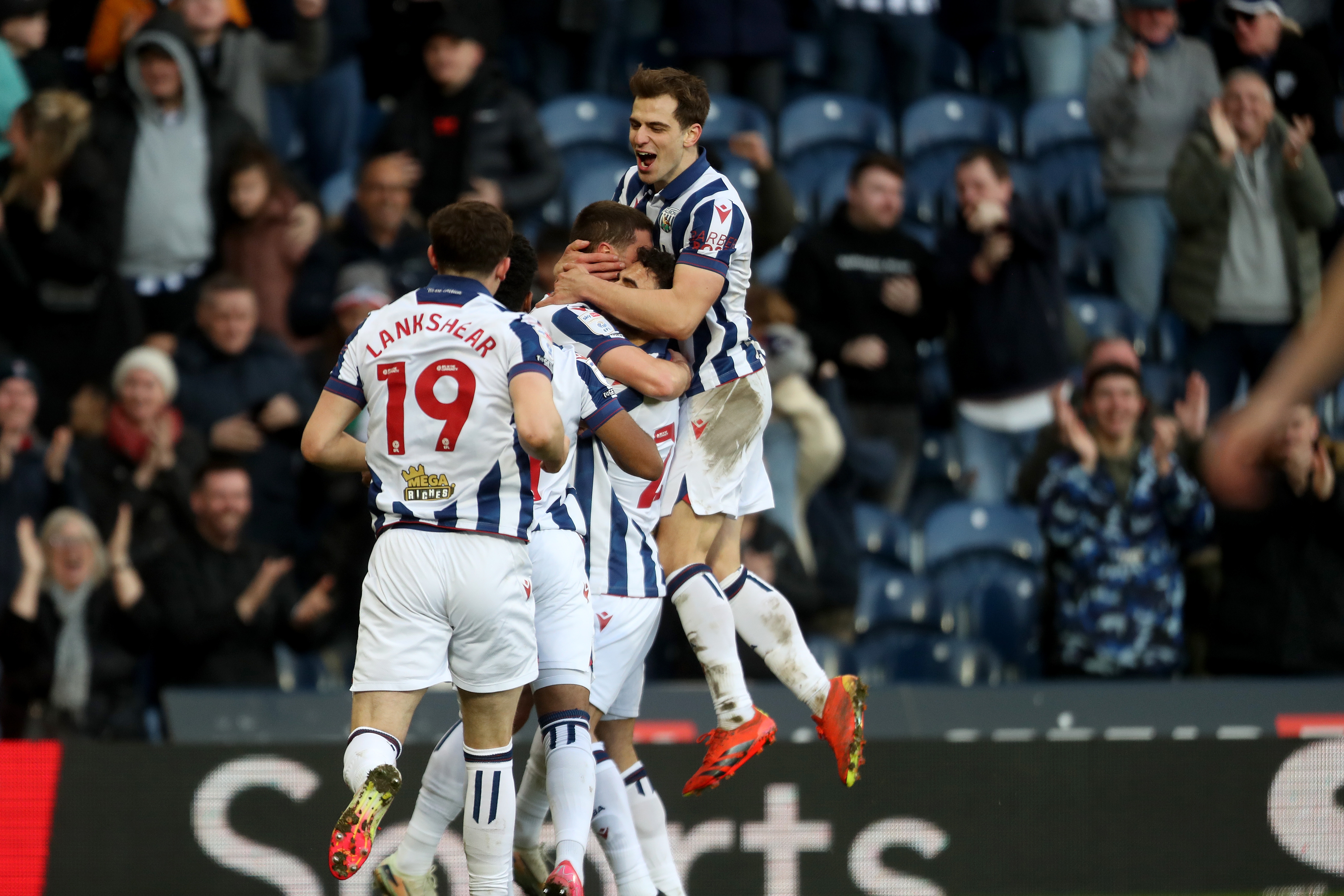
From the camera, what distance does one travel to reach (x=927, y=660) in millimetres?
9656

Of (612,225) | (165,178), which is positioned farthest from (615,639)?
(165,178)

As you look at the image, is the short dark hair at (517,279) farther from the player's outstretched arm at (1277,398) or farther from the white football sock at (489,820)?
the player's outstretched arm at (1277,398)

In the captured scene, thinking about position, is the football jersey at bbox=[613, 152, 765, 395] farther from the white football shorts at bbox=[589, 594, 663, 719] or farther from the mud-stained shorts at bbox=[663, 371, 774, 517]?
the white football shorts at bbox=[589, 594, 663, 719]

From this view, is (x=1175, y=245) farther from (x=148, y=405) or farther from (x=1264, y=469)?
(x=148, y=405)

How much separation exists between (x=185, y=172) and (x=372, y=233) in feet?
3.65

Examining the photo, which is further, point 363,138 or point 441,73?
point 363,138

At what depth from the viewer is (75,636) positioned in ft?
28.3

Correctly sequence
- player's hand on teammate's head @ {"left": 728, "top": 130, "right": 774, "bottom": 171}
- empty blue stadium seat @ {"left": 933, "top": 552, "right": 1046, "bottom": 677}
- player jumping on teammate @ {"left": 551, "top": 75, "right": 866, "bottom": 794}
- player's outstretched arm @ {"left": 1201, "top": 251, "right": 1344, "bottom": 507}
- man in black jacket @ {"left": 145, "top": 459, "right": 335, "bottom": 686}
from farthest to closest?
empty blue stadium seat @ {"left": 933, "top": 552, "right": 1046, "bottom": 677} < player's hand on teammate's head @ {"left": 728, "top": 130, "right": 774, "bottom": 171} < man in black jacket @ {"left": 145, "top": 459, "right": 335, "bottom": 686} < player jumping on teammate @ {"left": 551, "top": 75, "right": 866, "bottom": 794} < player's outstretched arm @ {"left": 1201, "top": 251, "right": 1344, "bottom": 507}

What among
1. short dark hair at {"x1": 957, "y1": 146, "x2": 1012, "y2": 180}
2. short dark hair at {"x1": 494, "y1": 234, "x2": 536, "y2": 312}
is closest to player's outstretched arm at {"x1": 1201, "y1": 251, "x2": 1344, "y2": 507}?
short dark hair at {"x1": 494, "y1": 234, "x2": 536, "y2": 312}

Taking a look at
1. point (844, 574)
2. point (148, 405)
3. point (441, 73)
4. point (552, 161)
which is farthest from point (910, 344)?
point (148, 405)

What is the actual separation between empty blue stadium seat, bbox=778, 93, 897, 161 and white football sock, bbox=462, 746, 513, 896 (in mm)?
6451

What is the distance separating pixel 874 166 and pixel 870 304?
758 millimetres

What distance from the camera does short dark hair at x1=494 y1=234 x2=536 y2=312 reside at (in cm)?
596

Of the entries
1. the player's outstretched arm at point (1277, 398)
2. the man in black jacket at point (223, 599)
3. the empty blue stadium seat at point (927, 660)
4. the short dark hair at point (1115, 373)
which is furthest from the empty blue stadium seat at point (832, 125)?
the player's outstretched arm at point (1277, 398)
